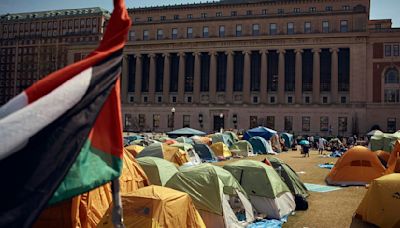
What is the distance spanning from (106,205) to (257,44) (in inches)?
2797

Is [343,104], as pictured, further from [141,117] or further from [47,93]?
→ [47,93]

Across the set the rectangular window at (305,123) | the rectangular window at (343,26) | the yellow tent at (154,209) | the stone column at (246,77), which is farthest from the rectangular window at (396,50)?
→ the yellow tent at (154,209)

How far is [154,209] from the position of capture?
9.63m

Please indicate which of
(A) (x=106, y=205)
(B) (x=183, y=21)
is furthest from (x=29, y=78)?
(A) (x=106, y=205)

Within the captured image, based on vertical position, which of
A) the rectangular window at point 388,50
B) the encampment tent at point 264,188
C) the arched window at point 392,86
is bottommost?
the encampment tent at point 264,188

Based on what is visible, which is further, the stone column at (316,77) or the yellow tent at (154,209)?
the stone column at (316,77)

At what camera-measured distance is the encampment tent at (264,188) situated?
1470 cm

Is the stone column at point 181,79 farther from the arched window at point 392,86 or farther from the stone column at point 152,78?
the arched window at point 392,86

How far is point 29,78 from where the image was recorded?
108875 millimetres

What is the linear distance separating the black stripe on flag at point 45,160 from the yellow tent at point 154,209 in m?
6.30

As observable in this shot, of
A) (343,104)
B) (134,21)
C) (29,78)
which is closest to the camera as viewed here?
(343,104)

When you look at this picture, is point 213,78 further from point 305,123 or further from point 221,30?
point 305,123

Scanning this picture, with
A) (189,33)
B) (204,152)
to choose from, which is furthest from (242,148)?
(189,33)

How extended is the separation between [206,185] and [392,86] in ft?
227
